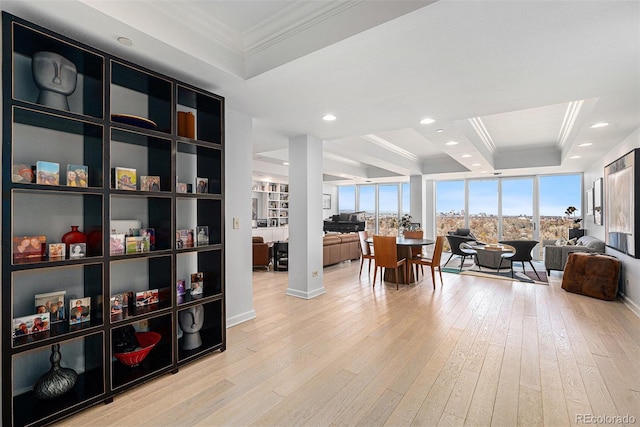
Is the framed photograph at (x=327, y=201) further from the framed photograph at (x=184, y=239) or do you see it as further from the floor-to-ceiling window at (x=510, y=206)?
the framed photograph at (x=184, y=239)

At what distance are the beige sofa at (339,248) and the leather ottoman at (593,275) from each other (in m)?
4.10

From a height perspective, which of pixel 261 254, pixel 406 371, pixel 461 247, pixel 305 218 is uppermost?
pixel 305 218

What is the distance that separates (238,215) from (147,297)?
4.35 ft

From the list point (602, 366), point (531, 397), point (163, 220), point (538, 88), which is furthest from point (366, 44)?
point (602, 366)

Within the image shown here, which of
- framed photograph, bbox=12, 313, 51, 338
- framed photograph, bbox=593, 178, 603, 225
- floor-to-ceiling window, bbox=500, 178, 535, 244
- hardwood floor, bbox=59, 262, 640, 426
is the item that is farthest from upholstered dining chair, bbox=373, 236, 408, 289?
floor-to-ceiling window, bbox=500, 178, 535, 244

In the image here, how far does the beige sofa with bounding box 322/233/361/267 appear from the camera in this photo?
21.8 feet

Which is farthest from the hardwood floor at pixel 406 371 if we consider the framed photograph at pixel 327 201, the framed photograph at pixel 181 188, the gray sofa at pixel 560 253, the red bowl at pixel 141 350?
the framed photograph at pixel 327 201

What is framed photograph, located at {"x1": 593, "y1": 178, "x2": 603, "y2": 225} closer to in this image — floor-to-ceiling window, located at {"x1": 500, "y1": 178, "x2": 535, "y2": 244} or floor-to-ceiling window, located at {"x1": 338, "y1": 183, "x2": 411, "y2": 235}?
floor-to-ceiling window, located at {"x1": 500, "y1": 178, "x2": 535, "y2": 244}

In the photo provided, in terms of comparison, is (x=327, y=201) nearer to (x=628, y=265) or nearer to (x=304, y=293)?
(x=304, y=293)

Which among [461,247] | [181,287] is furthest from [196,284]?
[461,247]

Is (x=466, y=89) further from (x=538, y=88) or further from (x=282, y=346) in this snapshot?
(x=282, y=346)

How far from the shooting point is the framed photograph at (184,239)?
2506mm

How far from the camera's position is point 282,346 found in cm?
284

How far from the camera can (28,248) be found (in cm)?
180
